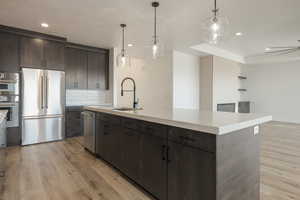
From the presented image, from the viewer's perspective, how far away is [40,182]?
2.29m

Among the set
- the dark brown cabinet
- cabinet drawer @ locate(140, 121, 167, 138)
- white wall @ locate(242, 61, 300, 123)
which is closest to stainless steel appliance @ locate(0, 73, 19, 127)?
the dark brown cabinet

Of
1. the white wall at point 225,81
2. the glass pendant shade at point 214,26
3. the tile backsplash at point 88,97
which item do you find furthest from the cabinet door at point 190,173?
the white wall at point 225,81

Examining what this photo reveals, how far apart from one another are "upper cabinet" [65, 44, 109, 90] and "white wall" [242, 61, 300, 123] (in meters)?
6.76

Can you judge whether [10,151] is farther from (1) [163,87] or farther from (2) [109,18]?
(1) [163,87]

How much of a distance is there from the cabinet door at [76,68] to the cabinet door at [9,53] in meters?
1.20

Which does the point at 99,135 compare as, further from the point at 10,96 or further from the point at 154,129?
the point at 10,96

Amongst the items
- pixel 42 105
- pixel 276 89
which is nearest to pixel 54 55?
pixel 42 105

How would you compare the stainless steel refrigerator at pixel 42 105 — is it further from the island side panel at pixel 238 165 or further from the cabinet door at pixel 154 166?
the island side panel at pixel 238 165

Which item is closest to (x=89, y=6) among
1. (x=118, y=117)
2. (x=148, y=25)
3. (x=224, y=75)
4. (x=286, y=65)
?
(x=148, y=25)

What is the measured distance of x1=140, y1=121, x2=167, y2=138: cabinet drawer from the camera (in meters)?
1.72

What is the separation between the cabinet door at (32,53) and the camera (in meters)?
3.93

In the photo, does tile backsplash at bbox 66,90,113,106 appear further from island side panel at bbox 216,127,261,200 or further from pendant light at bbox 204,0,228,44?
island side panel at bbox 216,127,261,200

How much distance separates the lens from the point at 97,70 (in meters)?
5.43

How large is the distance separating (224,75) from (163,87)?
2.67 meters
